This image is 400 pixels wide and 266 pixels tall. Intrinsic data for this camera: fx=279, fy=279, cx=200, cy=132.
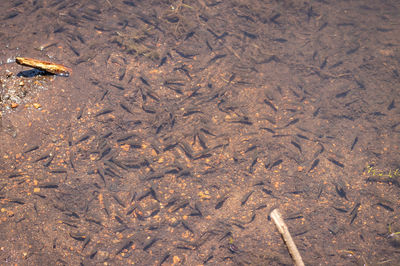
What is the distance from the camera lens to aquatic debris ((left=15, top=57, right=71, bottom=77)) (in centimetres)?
478

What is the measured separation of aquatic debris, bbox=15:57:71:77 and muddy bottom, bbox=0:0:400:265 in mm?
149

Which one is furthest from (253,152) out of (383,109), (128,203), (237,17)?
(237,17)

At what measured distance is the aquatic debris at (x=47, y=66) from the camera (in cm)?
478

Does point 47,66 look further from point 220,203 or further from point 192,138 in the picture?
point 220,203

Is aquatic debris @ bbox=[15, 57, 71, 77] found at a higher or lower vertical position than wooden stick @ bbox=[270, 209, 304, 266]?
lower

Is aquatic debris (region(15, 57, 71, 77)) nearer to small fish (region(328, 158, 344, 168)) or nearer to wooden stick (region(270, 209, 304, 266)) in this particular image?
wooden stick (region(270, 209, 304, 266))

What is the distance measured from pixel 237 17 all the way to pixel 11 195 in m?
6.02

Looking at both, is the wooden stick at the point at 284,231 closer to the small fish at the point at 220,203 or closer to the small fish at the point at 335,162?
the small fish at the point at 220,203

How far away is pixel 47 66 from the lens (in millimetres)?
5133

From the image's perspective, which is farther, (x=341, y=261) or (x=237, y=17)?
(x=237, y=17)

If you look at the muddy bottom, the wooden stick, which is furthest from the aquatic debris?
the wooden stick

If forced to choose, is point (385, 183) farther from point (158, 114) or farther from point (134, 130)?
point (134, 130)

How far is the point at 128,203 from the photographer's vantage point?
14.3ft

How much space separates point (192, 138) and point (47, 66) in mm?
2985
